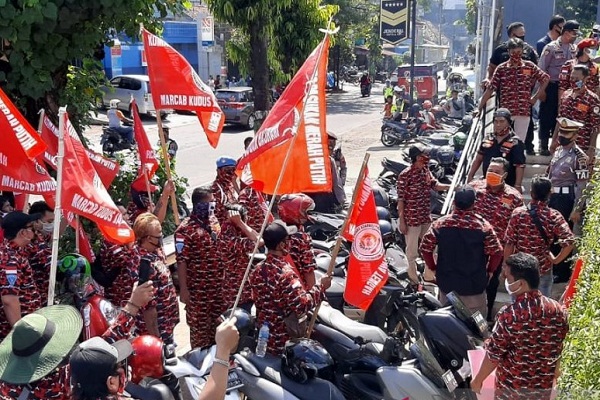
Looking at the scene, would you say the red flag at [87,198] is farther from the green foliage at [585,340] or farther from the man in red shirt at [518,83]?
the man in red shirt at [518,83]

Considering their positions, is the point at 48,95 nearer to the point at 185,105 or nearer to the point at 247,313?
the point at 185,105

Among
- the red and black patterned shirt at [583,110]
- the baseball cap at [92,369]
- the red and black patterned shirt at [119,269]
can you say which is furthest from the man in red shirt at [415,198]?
the baseball cap at [92,369]

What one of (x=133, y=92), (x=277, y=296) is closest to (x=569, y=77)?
(x=277, y=296)

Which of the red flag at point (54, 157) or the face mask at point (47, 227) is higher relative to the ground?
the red flag at point (54, 157)

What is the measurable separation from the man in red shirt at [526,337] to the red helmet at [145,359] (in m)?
2.02

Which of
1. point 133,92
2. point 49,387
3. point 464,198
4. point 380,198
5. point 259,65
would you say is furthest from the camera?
point 133,92

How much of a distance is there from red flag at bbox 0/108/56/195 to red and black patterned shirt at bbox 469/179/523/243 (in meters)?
3.94

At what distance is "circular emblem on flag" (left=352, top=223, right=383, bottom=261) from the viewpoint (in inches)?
227

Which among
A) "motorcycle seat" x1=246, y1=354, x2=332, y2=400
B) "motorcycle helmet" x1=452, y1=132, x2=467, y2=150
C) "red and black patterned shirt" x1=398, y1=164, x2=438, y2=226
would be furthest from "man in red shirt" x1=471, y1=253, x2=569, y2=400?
"motorcycle helmet" x1=452, y1=132, x2=467, y2=150

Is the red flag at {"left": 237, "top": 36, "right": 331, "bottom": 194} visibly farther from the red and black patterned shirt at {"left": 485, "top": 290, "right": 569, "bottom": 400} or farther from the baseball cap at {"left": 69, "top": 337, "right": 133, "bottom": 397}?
the baseball cap at {"left": 69, "top": 337, "right": 133, "bottom": 397}

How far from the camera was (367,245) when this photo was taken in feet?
18.9

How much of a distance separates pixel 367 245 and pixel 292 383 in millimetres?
1340

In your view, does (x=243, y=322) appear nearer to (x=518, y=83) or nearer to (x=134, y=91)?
(x=518, y=83)

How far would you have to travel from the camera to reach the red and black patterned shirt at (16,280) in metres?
4.91
